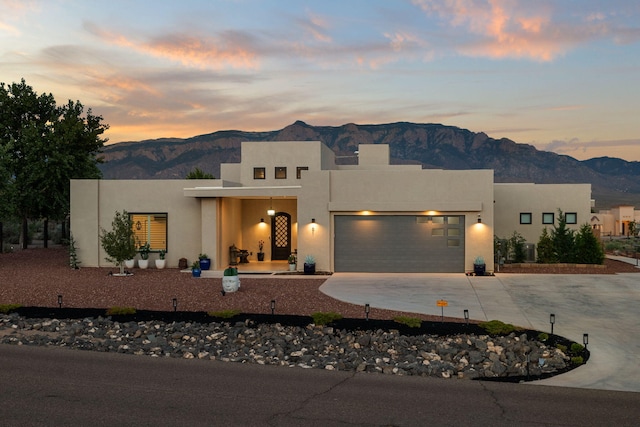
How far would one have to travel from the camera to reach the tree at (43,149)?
1193 inches

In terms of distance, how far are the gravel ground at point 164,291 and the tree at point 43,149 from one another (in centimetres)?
682

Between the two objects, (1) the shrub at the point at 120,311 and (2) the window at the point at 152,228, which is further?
(2) the window at the point at 152,228

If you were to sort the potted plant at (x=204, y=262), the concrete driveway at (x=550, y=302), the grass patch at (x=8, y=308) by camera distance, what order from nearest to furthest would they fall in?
the concrete driveway at (x=550, y=302) < the grass patch at (x=8, y=308) < the potted plant at (x=204, y=262)

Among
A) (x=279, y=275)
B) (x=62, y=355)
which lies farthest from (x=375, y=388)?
(x=279, y=275)

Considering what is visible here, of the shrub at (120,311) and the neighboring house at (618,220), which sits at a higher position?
the neighboring house at (618,220)

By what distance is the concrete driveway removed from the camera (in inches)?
417

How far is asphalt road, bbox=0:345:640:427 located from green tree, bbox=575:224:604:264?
17.5 metres

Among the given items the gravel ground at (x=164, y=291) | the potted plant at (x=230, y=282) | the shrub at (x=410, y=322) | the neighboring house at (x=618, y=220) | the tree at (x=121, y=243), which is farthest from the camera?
the neighboring house at (x=618, y=220)

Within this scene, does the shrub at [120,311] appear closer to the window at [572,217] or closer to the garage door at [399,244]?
the garage door at [399,244]

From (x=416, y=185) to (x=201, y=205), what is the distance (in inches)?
361

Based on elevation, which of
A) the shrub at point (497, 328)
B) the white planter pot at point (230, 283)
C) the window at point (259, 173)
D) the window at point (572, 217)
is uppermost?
the window at point (259, 173)

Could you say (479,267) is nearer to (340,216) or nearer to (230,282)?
(340,216)

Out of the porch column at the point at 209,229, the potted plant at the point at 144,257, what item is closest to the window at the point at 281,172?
the porch column at the point at 209,229

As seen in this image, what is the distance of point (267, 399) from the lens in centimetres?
858
